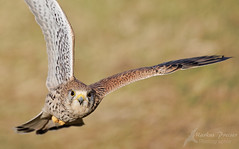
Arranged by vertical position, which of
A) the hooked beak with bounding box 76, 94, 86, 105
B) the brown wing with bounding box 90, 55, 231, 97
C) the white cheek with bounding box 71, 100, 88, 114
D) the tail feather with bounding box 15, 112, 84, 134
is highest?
the brown wing with bounding box 90, 55, 231, 97

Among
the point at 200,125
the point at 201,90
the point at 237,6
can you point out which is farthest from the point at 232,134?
the point at 237,6

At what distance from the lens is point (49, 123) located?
11.6 meters

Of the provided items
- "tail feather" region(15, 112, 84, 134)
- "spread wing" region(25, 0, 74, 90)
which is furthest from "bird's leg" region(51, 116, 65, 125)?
"spread wing" region(25, 0, 74, 90)

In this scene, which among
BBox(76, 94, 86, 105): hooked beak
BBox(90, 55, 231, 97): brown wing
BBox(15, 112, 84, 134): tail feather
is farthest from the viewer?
BBox(15, 112, 84, 134): tail feather

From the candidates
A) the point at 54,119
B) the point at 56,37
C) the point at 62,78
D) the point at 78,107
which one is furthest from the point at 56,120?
the point at 56,37

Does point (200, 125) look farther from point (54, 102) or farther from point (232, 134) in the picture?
point (54, 102)

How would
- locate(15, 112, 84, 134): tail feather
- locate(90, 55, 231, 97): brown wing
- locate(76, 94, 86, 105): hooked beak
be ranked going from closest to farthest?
locate(76, 94, 86, 105): hooked beak
locate(90, 55, 231, 97): brown wing
locate(15, 112, 84, 134): tail feather

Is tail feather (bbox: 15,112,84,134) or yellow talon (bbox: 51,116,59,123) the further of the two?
tail feather (bbox: 15,112,84,134)

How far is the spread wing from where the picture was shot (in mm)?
9828

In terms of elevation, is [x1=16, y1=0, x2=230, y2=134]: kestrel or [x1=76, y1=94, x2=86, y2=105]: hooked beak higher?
[x1=16, y1=0, x2=230, y2=134]: kestrel

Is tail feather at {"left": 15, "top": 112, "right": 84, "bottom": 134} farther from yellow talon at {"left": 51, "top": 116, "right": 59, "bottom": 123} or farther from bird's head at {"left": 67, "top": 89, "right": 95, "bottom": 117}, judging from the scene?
bird's head at {"left": 67, "top": 89, "right": 95, "bottom": 117}

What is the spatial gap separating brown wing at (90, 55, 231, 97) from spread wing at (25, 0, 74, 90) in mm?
812

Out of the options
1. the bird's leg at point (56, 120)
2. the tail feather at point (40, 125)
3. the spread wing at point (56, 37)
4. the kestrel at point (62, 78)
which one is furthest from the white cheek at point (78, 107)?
the tail feather at point (40, 125)

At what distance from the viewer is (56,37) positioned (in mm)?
10141
